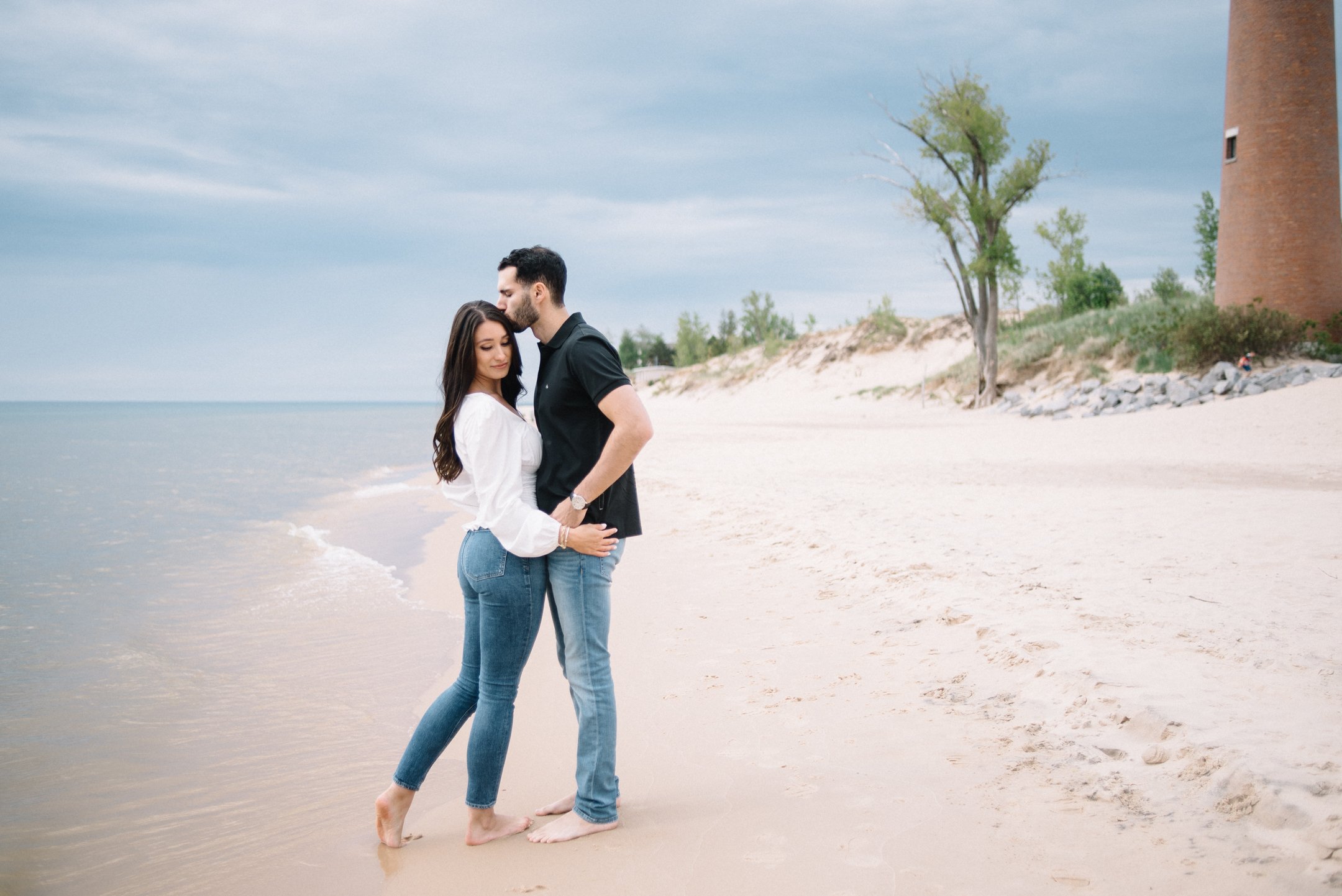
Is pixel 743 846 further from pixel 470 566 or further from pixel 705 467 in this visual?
pixel 705 467

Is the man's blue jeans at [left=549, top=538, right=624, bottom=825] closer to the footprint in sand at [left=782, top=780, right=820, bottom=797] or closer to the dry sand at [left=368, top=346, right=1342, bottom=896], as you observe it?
the dry sand at [left=368, top=346, right=1342, bottom=896]

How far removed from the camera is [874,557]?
6.57 metres

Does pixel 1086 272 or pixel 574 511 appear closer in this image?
pixel 574 511

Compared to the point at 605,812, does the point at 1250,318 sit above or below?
above

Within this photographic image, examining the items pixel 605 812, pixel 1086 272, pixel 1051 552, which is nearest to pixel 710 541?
pixel 1051 552

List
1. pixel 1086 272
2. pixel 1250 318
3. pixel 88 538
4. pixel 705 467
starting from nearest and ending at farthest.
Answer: pixel 88 538 → pixel 705 467 → pixel 1250 318 → pixel 1086 272

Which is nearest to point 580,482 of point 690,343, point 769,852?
point 769,852

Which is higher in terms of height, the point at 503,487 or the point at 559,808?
the point at 503,487

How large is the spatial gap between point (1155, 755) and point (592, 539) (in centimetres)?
231

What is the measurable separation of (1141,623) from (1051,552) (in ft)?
6.28

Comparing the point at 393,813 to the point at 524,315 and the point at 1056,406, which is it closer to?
the point at 524,315

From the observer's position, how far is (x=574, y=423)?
2.97 metres

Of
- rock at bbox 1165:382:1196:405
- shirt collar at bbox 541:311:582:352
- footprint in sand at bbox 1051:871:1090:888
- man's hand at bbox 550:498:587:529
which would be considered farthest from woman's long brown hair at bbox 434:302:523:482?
rock at bbox 1165:382:1196:405

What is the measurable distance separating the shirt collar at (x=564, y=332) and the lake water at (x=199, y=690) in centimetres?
210
